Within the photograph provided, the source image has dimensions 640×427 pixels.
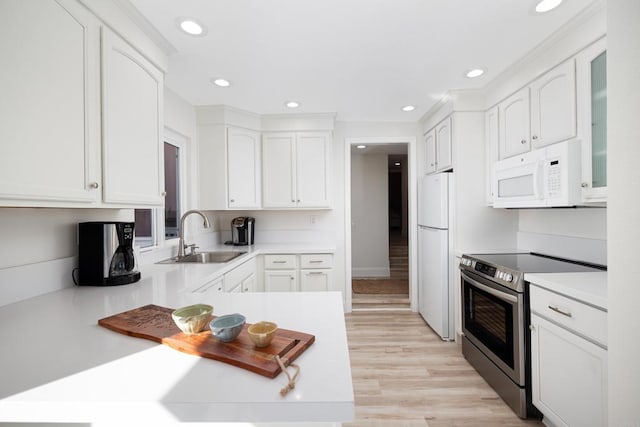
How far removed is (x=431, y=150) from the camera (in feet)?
10.8

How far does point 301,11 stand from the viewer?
5.02ft

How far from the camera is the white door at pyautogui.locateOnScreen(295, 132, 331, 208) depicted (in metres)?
3.31

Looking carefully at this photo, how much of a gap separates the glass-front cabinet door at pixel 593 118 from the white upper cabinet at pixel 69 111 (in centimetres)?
247

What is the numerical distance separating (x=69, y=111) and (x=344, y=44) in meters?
1.50

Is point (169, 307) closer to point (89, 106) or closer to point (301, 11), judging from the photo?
point (89, 106)

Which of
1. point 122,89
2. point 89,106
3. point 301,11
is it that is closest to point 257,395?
point 89,106

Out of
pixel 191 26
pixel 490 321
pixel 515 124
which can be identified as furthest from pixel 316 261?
pixel 191 26

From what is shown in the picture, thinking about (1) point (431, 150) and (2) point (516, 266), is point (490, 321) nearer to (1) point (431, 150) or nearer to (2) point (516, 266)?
(2) point (516, 266)

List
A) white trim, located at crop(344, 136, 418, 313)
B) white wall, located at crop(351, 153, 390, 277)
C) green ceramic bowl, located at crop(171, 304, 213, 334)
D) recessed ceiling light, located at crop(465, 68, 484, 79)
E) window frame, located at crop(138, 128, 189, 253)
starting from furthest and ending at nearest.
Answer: white wall, located at crop(351, 153, 390, 277) → white trim, located at crop(344, 136, 418, 313) → window frame, located at crop(138, 128, 189, 253) → recessed ceiling light, located at crop(465, 68, 484, 79) → green ceramic bowl, located at crop(171, 304, 213, 334)

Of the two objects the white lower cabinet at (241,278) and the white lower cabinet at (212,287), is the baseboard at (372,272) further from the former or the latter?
the white lower cabinet at (212,287)

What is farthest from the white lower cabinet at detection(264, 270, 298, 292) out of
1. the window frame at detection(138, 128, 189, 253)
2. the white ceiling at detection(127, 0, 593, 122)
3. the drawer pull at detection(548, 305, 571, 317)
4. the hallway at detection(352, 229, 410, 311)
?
the drawer pull at detection(548, 305, 571, 317)

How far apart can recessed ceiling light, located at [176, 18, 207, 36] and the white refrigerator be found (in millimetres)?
2259

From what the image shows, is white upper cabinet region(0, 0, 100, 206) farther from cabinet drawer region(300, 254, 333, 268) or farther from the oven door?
the oven door

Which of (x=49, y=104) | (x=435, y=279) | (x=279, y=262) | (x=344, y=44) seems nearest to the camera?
(x=49, y=104)
